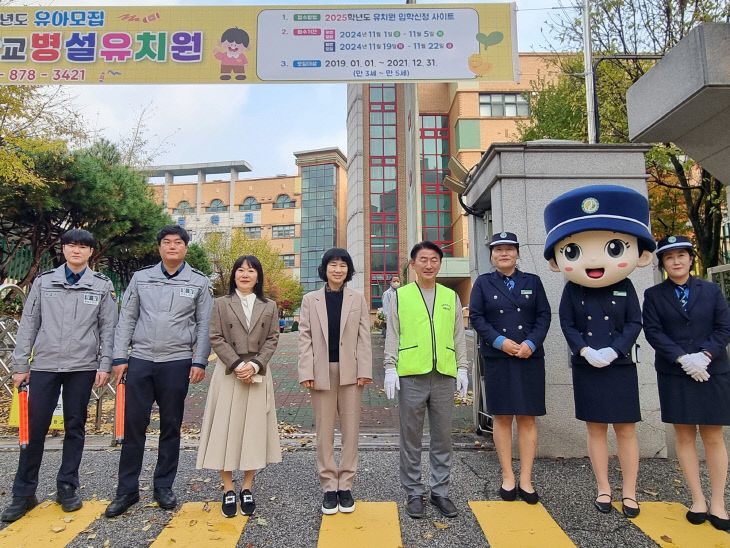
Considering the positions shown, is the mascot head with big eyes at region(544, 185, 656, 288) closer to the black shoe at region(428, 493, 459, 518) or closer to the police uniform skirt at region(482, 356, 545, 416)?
the police uniform skirt at region(482, 356, 545, 416)

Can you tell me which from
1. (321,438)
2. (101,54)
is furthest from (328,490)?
(101,54)

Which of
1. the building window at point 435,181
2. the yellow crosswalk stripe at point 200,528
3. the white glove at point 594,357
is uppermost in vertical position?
the building window at point 435,181

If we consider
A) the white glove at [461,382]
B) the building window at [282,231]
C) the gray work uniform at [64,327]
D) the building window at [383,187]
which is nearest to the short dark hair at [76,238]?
the gray work uniform at [64,327]

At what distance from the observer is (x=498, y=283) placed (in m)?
4.13

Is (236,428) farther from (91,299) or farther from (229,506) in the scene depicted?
(91,299)

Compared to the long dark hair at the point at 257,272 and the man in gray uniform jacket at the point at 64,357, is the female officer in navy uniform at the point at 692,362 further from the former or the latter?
the man in gray uniform jacket at the point at 64,357

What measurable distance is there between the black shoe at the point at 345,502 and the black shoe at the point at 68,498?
2.01 metres

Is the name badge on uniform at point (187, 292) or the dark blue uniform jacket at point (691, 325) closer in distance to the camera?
the dark blue uniform jacket at point (691, 325)

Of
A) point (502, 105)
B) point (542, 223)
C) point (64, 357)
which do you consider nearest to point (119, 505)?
point (64, 357)

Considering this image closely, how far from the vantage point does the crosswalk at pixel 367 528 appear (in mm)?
3199

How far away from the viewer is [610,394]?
12.1ft

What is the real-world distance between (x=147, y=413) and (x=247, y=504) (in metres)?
1.09

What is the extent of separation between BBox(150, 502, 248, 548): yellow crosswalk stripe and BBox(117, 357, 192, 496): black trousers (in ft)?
1.13

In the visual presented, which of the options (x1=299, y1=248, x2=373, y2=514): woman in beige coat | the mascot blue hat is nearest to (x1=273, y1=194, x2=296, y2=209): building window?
(x1=299, y1=248, x2=373, y2=514): woman in beige coat
